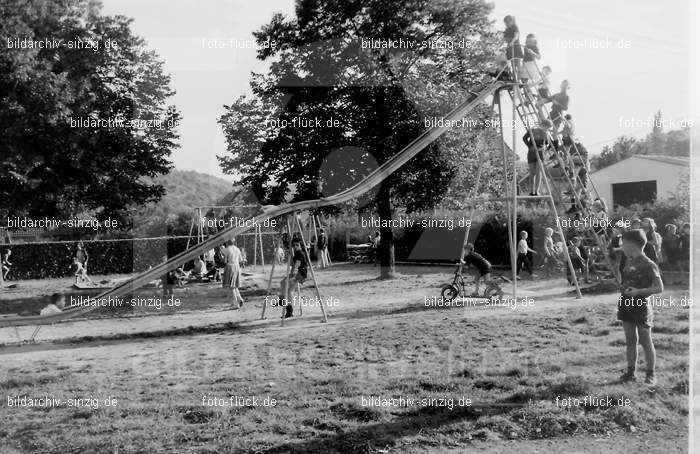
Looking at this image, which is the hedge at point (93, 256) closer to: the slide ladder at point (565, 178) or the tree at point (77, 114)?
the tree at point (77, 114)

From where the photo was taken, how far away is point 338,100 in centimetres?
1864

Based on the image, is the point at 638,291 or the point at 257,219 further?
the point at 257,219

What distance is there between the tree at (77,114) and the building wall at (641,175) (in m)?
16.9

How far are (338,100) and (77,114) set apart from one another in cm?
1010

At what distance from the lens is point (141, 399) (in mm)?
7098

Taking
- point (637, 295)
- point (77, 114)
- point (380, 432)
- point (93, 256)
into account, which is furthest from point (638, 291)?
point (93, 256)

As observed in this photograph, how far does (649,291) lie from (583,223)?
22.0 feet

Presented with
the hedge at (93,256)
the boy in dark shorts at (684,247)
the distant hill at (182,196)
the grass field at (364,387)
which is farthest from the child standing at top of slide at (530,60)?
the distant hill at (182,196)

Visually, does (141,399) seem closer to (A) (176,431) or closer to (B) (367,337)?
(A) (176,431)

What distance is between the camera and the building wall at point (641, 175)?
60.1 feet

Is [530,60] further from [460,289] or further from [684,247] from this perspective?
[684,247]

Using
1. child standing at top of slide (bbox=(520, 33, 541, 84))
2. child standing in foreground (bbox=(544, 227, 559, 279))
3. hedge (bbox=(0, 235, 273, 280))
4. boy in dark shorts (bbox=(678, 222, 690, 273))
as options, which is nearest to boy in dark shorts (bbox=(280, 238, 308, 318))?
child standing at top of slide (bbox=(520, 33, 541, 84))

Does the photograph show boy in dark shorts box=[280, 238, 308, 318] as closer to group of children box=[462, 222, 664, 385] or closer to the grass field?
the grass field

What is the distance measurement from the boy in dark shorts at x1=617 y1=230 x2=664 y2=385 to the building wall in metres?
11.4
